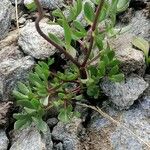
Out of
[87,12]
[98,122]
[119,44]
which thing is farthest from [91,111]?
[87,12]

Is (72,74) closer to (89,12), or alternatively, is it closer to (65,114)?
(65,114)

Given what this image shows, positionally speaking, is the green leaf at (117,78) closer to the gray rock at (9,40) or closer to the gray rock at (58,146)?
the gray rock at (58,146)

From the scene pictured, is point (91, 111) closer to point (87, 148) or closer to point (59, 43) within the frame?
point (87, 148)

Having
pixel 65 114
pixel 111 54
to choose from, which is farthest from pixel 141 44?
pixel 65 114

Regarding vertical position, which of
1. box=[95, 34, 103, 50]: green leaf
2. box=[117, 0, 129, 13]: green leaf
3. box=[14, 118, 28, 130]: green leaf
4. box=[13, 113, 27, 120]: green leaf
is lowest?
box=[14, 118, 28, 130]: green leaf

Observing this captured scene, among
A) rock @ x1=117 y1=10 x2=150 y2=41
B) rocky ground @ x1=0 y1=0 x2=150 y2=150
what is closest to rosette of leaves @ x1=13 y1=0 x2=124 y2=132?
rocky ground @ x1=0 y1=0 x2=150 y2=150

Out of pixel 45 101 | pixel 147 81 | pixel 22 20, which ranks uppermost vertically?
pixel 22 20

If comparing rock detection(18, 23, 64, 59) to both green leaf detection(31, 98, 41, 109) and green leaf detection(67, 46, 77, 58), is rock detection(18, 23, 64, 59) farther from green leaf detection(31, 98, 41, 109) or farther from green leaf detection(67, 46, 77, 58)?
green leaf detection(31, 98, 41, 109)

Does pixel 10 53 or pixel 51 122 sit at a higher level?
pixel 10 53
